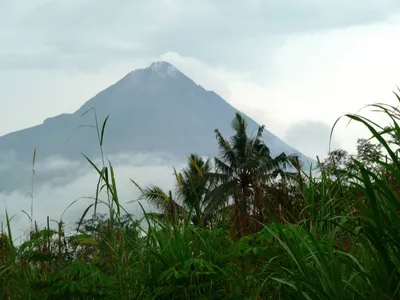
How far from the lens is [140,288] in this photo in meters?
4.04

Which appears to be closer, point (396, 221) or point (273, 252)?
point (396, 221)

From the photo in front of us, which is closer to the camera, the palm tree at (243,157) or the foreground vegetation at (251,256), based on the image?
the foreground vegetation at (251,256)

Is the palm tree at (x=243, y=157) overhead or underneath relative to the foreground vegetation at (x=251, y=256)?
overhead

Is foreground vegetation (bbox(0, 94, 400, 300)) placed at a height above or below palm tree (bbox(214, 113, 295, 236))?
below

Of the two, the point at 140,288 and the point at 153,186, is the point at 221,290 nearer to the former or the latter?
the point at 140,288

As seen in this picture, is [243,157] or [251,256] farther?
[243,157]

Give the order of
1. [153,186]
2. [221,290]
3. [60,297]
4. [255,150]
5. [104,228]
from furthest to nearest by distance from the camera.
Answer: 1. [255,150]
2. [153,186]
3. [104,228]
4. [221,290]
5. [60,297]

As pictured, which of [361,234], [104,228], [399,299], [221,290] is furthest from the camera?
[104,228]

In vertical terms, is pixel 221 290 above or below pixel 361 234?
below

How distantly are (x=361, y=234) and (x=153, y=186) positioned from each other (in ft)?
96.0

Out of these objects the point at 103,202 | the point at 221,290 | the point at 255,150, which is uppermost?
the point at 255,150

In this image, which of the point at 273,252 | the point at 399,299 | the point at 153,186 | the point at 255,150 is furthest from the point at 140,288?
the point at 255,150

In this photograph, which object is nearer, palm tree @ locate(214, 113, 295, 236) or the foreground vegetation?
the foreground vegetation

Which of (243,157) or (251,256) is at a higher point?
(243,157)
